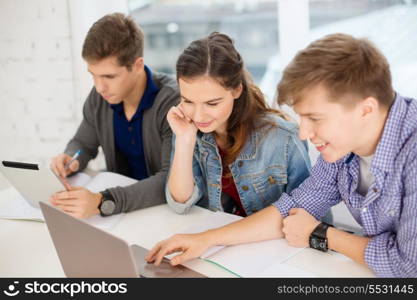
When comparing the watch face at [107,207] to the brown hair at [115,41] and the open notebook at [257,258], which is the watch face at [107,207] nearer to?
the open notebook at [257,258]

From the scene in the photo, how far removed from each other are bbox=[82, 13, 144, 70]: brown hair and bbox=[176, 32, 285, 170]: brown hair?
38 cm

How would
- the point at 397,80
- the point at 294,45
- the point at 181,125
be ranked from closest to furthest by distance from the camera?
the point at 181,125 < the point at 397,80 < the point at 294,45

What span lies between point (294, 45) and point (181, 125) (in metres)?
1.26

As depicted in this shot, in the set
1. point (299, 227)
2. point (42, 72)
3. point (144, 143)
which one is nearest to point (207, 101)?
point (299, 227)

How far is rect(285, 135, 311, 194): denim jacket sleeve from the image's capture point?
153cm

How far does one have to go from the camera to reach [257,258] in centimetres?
123

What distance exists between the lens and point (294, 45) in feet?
8.70

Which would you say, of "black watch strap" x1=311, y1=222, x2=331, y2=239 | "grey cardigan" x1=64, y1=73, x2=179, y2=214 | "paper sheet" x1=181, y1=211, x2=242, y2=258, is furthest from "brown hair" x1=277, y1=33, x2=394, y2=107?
"grey cardigan" x1=64, y1=73, x2=179, y2=214

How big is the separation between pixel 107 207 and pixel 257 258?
521 mm

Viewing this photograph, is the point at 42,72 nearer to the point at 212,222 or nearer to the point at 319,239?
the point at 212,222

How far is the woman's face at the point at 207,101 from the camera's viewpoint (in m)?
1.42

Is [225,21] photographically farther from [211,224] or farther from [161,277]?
[161,277]

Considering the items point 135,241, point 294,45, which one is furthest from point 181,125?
point 294,45

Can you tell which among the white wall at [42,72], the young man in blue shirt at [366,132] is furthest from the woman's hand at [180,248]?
the white wall at [42,72]
